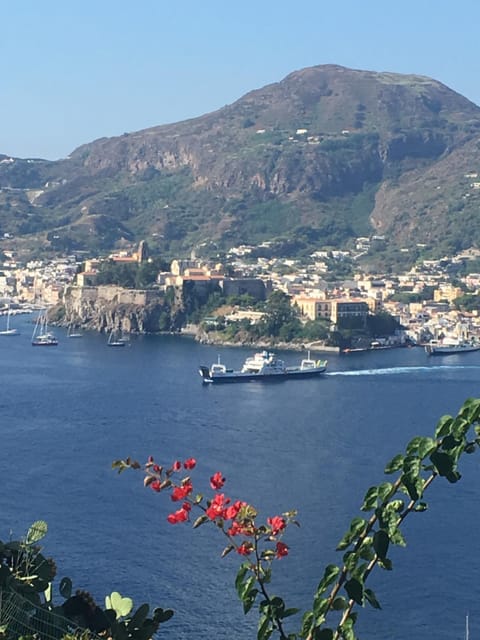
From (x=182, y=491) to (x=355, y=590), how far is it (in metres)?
0.28

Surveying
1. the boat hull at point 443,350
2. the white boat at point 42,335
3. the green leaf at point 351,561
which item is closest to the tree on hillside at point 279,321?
the boat hull at point 443,350

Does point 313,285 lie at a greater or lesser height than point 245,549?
greater

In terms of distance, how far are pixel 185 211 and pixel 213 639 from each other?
46.0 m

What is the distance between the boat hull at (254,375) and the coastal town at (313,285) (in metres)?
6.41

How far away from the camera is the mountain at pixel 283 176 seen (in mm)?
48906

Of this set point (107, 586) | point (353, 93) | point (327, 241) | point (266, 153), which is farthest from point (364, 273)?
point (107, 586)

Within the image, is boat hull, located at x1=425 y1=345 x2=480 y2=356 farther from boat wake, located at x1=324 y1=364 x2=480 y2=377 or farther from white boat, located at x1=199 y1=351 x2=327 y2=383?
white boat, located at x1=199 y1=351 x2=327 y2=383

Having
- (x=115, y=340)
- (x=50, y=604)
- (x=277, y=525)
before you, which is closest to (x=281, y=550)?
(x=277, y=525)

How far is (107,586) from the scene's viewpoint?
841 cm

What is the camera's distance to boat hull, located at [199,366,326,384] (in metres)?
21.0

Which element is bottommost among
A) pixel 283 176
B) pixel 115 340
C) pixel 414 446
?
pixel 115 340

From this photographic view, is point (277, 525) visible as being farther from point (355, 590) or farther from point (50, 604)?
point (50, 604)

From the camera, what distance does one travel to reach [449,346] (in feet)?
90.5

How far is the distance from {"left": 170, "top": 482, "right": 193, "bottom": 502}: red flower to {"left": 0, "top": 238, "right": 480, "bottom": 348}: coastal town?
26.7m
